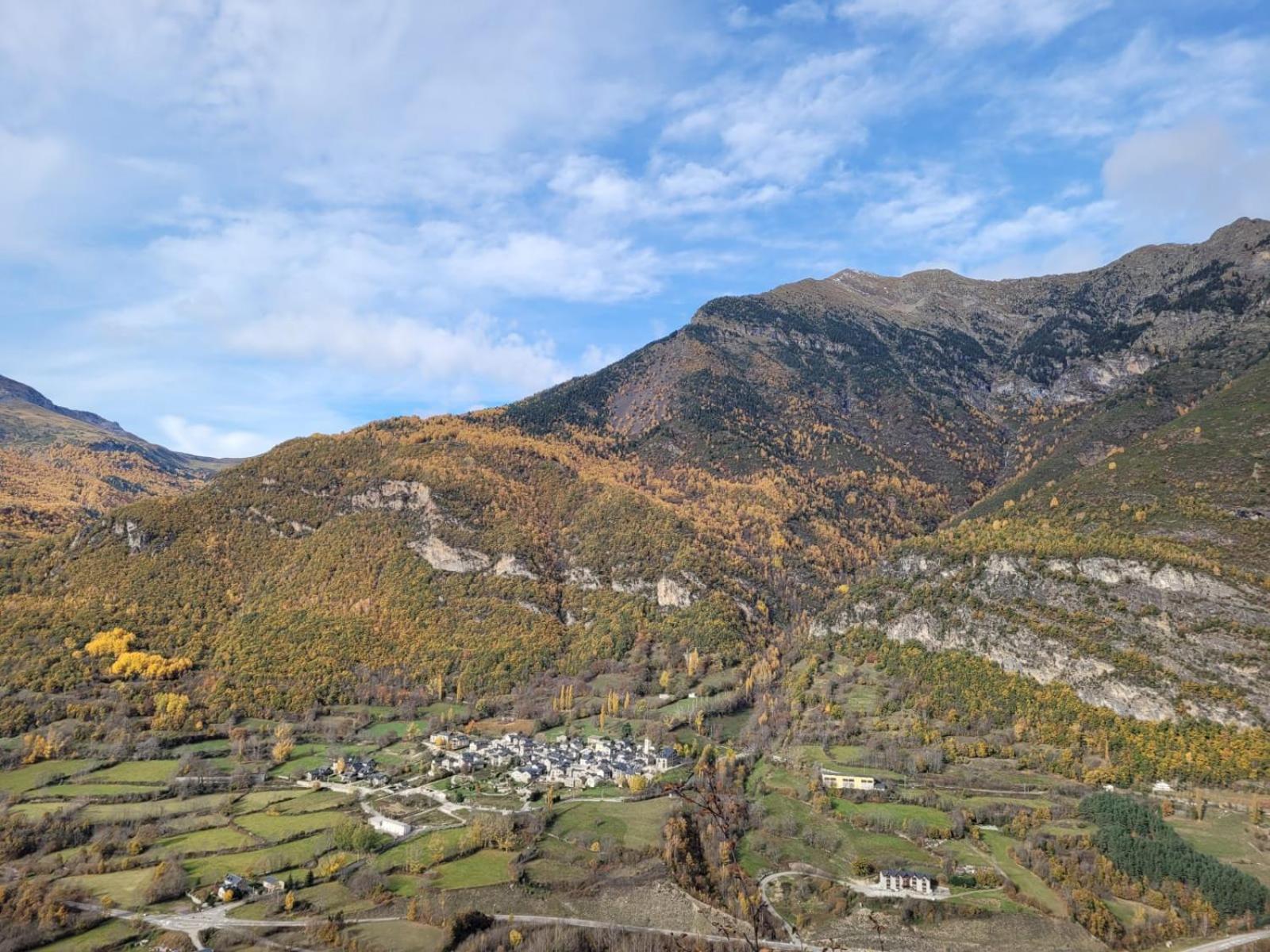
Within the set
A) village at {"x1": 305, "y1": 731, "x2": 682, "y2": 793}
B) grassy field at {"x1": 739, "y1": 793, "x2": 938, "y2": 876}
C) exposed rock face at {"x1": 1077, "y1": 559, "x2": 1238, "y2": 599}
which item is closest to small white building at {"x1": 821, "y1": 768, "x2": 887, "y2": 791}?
grassy field at {"x1": 739, "y1": 793, "x2": 938, "y2": 876}

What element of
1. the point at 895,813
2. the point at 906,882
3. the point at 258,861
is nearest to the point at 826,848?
the point at 906,882

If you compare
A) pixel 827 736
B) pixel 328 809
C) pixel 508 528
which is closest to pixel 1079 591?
pixel 827 736

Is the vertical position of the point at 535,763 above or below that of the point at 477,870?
above

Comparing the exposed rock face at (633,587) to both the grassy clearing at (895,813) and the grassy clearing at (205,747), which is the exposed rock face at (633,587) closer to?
the grassy clearing at (895,813)

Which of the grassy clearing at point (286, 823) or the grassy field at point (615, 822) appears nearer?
the grassy clearing at point (286, 823)

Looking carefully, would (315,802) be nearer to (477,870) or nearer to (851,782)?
(477,870)

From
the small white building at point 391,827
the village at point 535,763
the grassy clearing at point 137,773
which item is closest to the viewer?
the small white building at point 391,827

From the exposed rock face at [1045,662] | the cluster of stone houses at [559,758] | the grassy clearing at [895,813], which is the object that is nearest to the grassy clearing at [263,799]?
the cluster of stone houses at [559,758]
